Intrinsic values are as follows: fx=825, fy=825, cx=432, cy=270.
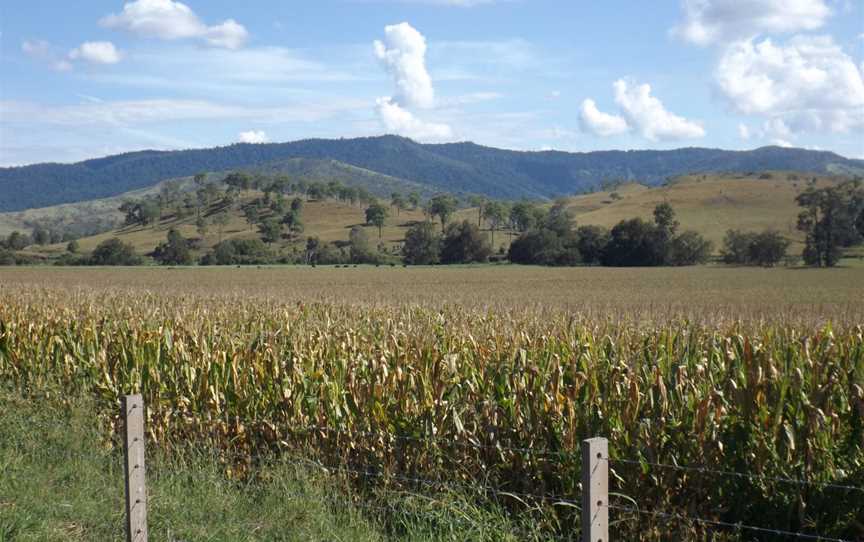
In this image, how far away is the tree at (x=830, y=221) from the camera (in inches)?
3280

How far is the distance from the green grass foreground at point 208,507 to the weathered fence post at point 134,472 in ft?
2.00

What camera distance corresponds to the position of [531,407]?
25.9 ft

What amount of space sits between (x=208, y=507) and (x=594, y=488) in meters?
3.98

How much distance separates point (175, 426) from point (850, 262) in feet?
287

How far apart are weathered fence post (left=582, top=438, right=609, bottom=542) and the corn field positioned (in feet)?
5.09

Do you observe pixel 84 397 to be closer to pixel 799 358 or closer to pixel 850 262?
pixel 799 358

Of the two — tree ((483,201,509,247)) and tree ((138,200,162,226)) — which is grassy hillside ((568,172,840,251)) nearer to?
tree ((483,201,509,247))

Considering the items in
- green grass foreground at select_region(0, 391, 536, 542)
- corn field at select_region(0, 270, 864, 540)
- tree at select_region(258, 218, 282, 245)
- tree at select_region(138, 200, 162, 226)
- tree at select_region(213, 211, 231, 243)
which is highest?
tree at select_region(138, 200, 162, 226)

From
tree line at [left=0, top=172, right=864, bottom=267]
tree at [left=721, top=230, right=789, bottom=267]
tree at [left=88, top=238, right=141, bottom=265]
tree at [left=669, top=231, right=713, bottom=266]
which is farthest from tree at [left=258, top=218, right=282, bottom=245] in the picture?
tree at [left=721, top=230, right=789, bottom=267]

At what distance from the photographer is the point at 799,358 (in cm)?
957

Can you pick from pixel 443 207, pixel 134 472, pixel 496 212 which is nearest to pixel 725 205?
pixel 496 212

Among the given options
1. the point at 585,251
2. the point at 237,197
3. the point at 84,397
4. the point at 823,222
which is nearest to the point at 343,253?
the point at 585,251

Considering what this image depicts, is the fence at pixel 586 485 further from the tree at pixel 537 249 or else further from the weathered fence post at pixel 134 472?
the tree at pixel 537 249

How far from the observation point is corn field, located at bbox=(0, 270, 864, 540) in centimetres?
690
